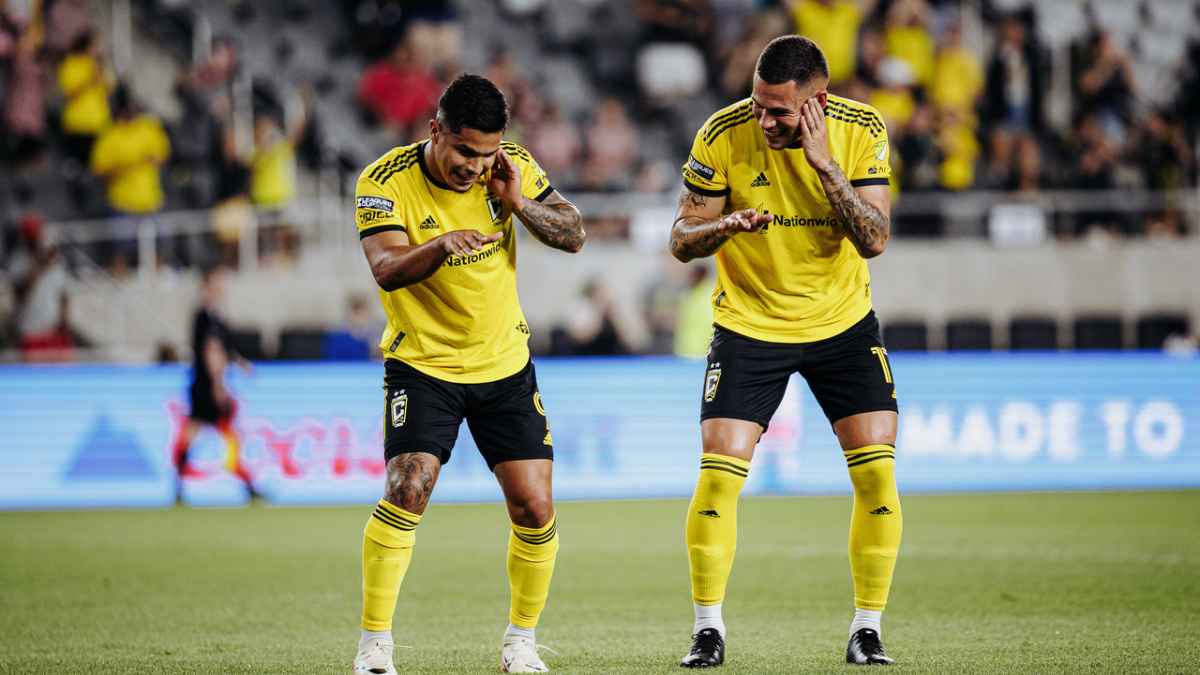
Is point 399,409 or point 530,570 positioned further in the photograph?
point 530,570

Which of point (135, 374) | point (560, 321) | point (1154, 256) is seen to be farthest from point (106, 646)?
point (1154, 256)

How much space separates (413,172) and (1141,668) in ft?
11.3

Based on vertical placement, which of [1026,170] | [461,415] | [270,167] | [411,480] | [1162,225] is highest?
[1026,170]

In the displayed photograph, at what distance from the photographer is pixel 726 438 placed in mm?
7234

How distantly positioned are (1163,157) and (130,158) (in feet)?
38.5

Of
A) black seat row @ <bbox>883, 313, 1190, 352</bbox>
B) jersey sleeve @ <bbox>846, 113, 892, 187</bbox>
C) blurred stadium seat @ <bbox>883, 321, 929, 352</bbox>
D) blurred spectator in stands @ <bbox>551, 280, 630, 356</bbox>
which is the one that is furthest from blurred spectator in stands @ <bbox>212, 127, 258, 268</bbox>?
jersey sleeve @ <bbox>846, 113, 892, 187</bbox>

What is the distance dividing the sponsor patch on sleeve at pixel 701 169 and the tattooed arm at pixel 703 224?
0.28 ft

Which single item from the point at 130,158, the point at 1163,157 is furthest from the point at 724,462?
the point at 1163,157

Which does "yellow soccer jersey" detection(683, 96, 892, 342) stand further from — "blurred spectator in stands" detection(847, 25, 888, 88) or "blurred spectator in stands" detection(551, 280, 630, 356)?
"blurred spectator in stands" detection(847, 25, 888, 88)

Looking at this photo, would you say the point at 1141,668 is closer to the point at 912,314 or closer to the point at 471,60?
the point at 912,314

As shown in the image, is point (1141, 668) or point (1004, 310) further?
point (1004, 310)

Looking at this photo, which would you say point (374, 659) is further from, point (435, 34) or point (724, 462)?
point (435, 34)

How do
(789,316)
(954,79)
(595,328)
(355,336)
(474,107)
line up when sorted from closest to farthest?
(474,107), (789,316), (355,336), (595,328), (954,79)

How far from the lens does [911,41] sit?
21297 mm
